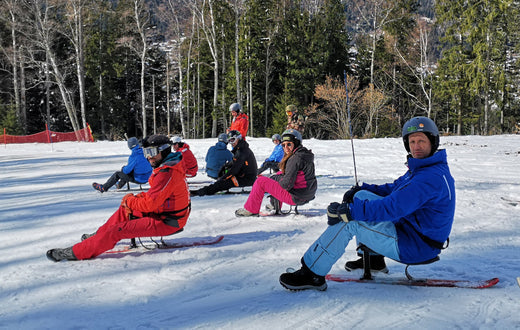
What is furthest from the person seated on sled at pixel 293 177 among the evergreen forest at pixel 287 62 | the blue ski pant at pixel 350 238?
the evergreen forest at pixel 287 62

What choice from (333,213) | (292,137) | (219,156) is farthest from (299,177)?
(219,156)

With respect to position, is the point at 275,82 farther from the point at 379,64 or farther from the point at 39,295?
the point at 39,295

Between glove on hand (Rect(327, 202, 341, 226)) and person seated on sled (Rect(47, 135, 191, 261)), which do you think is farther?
person seated on sled (Rect(47, 135, 191, 261))

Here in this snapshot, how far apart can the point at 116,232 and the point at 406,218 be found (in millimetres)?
2649

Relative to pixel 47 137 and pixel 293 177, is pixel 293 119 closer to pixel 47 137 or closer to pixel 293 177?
pixel 293 177

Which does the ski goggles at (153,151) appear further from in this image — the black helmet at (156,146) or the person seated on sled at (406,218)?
the person seated on sled at (406,218)

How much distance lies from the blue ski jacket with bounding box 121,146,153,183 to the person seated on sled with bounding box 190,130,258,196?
101 centimetres

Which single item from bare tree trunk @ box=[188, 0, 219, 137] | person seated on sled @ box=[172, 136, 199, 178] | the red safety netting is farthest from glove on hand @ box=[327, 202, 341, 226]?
bare tree trunk @ box=[188, 0, 219, 137]

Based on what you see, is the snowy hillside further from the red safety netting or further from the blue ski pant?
the red safety netting

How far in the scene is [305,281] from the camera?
2930 mm

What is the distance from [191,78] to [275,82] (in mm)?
8532

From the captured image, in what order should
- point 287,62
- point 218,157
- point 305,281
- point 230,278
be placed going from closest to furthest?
point 305,281 → point 230,278 → point 218,157 → point 287,62

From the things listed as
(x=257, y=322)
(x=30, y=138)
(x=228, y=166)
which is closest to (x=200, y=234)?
(x=257, y=322)

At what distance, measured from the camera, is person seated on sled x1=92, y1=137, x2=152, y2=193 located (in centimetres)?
713
